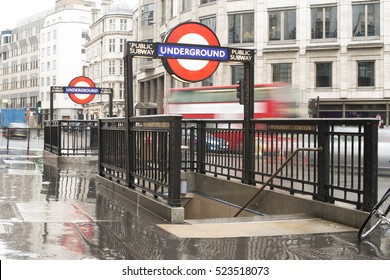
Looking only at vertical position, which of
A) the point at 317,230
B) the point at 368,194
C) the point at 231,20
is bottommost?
the point at 317,230

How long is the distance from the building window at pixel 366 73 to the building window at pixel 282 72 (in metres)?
5.93

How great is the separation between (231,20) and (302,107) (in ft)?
55.5

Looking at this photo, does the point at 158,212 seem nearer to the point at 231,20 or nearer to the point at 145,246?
the point at 145,246

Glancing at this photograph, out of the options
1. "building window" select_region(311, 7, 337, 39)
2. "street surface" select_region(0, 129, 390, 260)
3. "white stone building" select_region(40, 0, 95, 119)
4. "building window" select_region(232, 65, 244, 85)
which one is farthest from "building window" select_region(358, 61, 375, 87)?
"white stone building" select_region(40, 0, 95, 119)

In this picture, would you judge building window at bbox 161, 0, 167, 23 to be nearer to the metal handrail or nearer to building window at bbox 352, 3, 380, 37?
building window at bbox 352, 3, 380, 37

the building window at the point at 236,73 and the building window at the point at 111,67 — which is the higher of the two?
the building window at the point at 111,67

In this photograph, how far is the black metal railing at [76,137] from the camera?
17.0m

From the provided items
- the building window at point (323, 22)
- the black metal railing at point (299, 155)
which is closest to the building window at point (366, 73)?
the building window at point (323, 22)

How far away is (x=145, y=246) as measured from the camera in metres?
5.64

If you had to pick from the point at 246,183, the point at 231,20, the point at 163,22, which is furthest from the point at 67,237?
the point at 163,22

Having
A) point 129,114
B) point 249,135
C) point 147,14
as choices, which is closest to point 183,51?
point 129,114

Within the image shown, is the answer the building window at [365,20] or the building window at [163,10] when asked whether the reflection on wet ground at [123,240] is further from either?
the building window at [163,10]

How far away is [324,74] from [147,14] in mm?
23612

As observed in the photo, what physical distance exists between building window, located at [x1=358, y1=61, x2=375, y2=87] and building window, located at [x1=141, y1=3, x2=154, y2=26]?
82.3 feet
